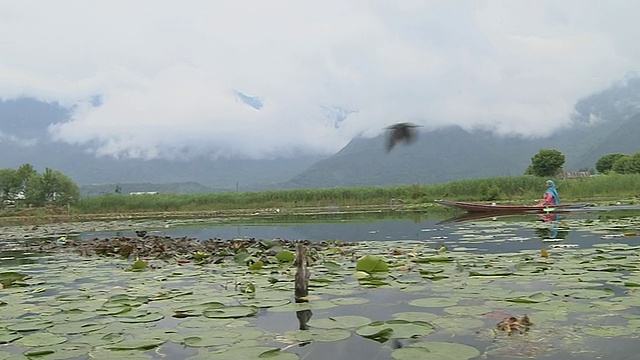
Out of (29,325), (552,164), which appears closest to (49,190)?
(552,164)

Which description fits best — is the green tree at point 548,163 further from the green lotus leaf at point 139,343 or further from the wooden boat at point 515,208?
the green lotus leaf at point 139,343

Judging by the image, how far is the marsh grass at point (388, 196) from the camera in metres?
31.2

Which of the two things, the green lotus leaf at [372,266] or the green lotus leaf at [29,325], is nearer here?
the green lotus leaf at [29,325]

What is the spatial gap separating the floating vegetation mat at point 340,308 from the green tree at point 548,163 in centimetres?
4680

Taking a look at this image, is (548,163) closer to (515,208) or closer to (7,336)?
(515,208)

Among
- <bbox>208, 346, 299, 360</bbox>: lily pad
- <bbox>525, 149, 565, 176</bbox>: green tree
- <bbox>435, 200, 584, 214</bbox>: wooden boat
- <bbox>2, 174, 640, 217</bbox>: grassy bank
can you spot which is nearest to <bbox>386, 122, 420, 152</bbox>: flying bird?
<bbox>208, 346, 299, 360</bbox>: lily pad

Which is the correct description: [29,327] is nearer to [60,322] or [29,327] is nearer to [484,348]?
[60,322]

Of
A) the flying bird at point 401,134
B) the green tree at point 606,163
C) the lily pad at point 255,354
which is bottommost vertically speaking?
the lily pad at point 255,354

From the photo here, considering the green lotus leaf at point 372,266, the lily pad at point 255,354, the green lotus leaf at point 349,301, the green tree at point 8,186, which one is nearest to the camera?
the lily pad at point 255,354

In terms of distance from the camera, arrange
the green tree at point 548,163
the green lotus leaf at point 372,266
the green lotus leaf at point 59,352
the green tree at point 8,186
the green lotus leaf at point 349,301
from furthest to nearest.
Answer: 1. the green tree at point 548,163
2. the green tree at point 8,186
3. the green lotus leaf at point 372,266
4. the green lotus leaf at point 349,301
5. the green lotus leaf at point 59,352

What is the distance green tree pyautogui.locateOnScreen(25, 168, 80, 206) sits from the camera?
46250 mm

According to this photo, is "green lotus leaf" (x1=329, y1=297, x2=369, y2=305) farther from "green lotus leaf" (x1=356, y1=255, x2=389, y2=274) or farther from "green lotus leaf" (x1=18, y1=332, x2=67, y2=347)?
"green lotus leaf" (x1=18, y1=332, x2=67, y2=347)

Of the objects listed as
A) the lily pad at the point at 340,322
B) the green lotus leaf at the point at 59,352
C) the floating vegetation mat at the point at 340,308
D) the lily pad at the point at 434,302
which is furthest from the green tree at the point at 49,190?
the lily pad at the point at 340,322

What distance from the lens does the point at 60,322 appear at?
462cm
